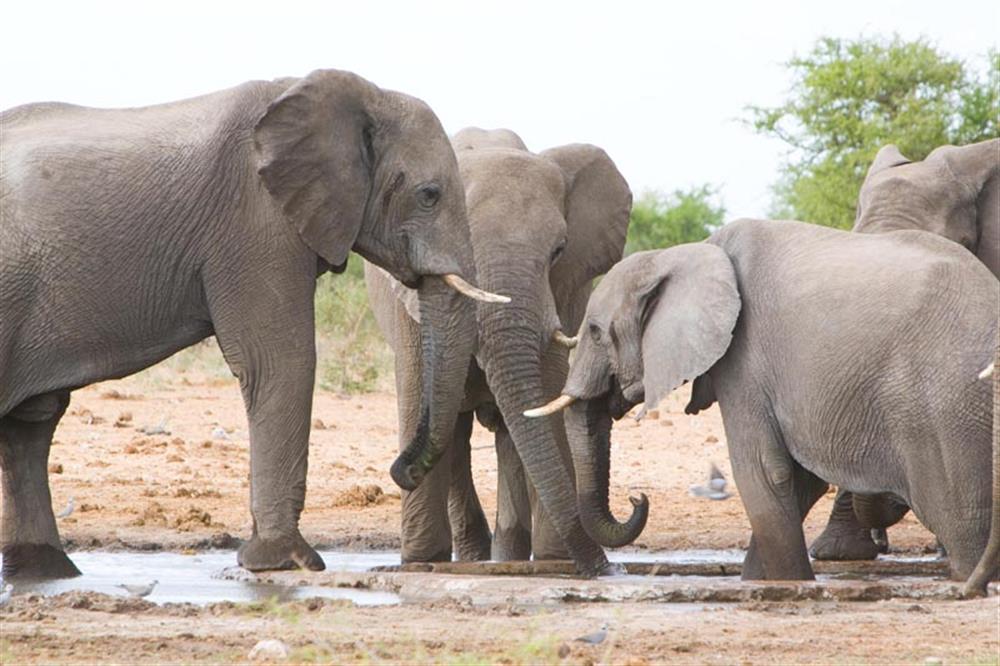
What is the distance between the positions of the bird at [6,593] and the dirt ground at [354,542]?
0.32ft

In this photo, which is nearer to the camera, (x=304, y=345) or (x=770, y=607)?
(x=770, y=607)

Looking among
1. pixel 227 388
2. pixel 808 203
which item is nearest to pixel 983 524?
pixel 227 388

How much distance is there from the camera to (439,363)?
24.4ft

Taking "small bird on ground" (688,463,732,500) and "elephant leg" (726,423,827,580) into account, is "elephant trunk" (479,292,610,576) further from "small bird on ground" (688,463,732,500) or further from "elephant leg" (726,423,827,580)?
"small bird on ground" (688,463,732,500)

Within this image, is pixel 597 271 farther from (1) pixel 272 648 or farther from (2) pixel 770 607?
(1) pixel 272 648

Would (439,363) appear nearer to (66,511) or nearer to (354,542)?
(354,542)

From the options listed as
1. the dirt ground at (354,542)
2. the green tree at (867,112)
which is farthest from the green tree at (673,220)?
the dirt ground at (354,542)

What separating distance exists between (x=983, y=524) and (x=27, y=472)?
3233 mm

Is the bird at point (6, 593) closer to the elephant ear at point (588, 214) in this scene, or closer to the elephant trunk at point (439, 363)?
the elephant trunk at point (439, 363)

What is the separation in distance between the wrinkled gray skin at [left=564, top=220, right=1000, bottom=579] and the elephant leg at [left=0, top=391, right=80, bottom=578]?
5.97 ft

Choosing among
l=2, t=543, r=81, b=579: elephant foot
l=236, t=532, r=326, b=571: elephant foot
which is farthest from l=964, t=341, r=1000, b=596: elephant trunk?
l=2, t=543, r=81, b=579: elephant foot

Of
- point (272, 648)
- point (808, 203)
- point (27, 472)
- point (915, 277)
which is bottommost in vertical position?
point (272, 648)

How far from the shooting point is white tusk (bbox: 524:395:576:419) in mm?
7449

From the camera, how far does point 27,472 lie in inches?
296
